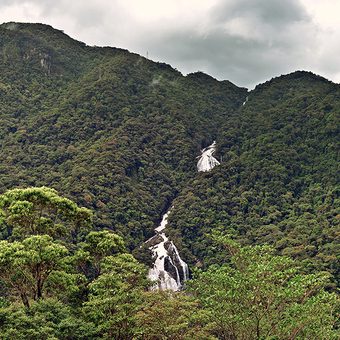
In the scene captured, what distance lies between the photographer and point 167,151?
8706 cm

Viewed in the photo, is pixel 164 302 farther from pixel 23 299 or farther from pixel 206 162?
pixel 206 162

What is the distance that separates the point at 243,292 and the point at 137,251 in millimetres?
36041

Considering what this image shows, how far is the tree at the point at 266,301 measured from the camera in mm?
14398

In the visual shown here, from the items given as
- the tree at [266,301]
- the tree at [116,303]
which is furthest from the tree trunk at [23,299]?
the tree at [266,301]

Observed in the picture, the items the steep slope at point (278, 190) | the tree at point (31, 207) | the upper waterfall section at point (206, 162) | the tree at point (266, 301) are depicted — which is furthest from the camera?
the upper waterfall section at point (206, 162)

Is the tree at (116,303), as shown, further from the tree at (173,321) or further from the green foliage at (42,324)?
the tree at (173,321)

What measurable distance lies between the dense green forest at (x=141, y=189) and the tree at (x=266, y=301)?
147mm

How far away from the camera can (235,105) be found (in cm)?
13275

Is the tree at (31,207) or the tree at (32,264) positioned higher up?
the tree at (31,207)

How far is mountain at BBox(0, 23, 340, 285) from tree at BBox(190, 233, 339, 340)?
2311cm

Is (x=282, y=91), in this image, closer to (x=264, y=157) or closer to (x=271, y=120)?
(x=271, y=120)

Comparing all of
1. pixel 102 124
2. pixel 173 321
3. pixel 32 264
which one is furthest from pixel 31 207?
pixel 102 124

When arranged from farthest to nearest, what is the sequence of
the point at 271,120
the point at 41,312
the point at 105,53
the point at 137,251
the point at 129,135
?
1. the point at 105,53
2. the point at 271,120
3. the point at 129,135
4. the point at 137,251
5. the point at 41,312

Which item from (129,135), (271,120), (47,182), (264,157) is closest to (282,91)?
(271,120)
